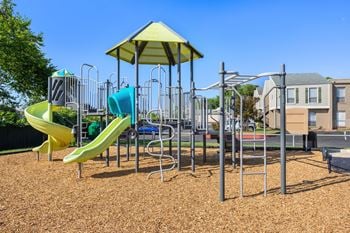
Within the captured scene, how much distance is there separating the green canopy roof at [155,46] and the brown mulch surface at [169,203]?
11.5 feet

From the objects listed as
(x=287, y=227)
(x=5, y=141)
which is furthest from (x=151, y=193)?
(x=5, y=141)

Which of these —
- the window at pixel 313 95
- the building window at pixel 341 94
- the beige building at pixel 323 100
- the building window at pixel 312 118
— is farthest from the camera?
the building window at pixel 312 118

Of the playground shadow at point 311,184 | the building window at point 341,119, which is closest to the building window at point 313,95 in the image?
the building window at point 341,119

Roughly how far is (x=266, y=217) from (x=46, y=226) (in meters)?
3.15

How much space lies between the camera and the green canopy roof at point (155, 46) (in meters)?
9.55

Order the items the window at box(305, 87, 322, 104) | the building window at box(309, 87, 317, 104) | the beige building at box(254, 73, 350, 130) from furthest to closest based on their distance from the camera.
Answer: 1. the building window at box(309, 87, 317, 104)
2. the window at box(305, 87, 322, 104)
3. the beige building at box(254, 73, 350, 130)

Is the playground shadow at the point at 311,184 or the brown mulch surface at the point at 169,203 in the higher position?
the playground shadow at the point at 311,184

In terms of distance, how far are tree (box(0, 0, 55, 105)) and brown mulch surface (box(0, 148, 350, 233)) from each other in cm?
1900

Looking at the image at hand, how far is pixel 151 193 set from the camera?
7035 mm

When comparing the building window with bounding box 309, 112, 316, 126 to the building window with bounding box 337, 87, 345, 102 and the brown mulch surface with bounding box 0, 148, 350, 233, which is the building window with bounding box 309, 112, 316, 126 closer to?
the building window with bounding box 337, 87, 345, 102

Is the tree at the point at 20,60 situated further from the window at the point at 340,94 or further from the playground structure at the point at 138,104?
the window at the point at 340,94

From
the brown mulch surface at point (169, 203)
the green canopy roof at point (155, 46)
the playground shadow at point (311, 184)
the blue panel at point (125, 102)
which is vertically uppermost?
the green canopy roof at point (155, 46)

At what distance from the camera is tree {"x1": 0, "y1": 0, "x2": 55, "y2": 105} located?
26047 mm

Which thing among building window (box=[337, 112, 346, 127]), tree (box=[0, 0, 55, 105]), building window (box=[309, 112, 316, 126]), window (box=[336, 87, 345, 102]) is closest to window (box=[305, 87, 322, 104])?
building window (box=[309, 112, 316, 126])
